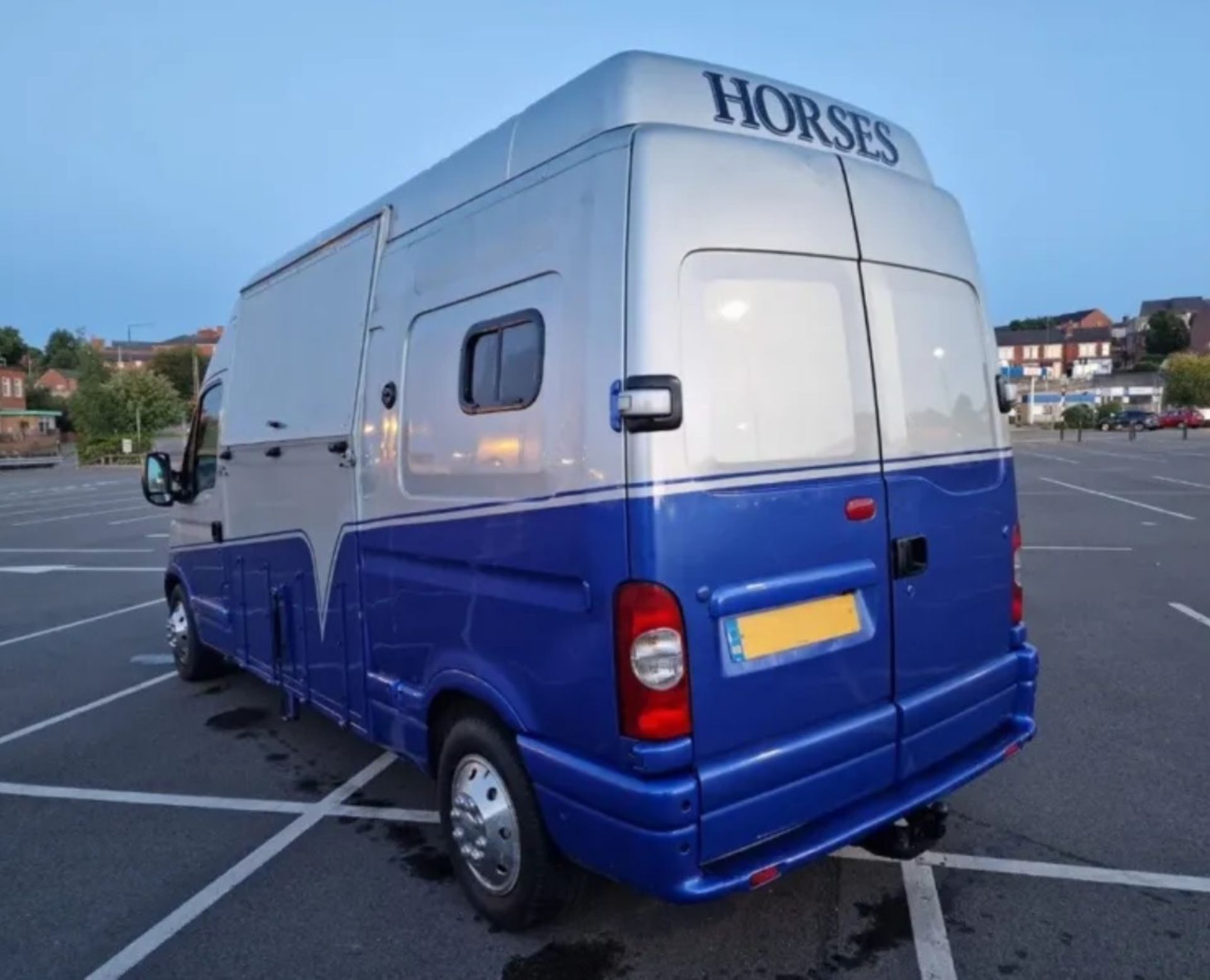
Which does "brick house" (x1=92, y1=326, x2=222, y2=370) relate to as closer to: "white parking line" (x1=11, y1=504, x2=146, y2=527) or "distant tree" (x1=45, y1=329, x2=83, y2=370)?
"distant tree" (x1=45, y1=329, x2=83, y2=370)

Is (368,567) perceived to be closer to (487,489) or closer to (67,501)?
(487,489)

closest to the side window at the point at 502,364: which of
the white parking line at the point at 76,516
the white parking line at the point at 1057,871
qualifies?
the white parking line at the point at 1057,871

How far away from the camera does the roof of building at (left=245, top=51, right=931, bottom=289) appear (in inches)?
112

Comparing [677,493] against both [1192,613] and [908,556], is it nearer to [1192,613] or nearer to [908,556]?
[908,556]

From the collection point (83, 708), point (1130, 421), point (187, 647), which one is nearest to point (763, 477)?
point (187, 647)

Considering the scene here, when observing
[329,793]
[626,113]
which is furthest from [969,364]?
[329,793]

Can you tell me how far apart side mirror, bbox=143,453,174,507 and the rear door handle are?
15.9 feet

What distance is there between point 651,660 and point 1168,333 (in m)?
129

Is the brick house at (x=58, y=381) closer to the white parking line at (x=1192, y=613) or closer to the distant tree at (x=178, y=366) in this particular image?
the distant tree at (x=178, y=366)

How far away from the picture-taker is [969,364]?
12.0 ft

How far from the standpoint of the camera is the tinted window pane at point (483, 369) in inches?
125

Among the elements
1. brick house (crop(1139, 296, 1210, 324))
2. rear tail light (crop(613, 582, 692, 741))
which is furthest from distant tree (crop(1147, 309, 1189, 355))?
rear tail light (crop(613, 582, 692, 741))

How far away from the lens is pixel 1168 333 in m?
111

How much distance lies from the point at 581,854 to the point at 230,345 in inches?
161
